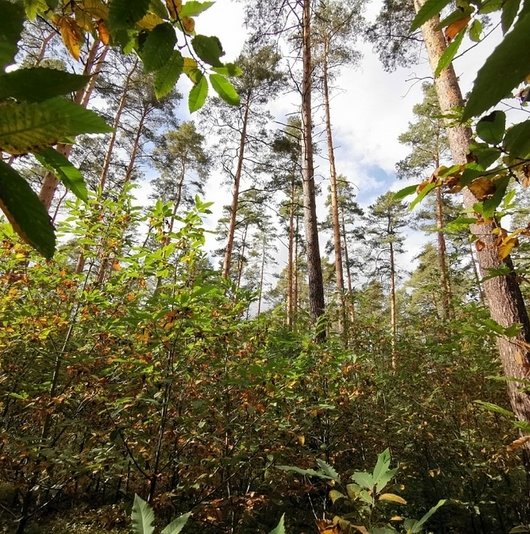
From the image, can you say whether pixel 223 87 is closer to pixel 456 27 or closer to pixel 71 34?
pixel 71 34

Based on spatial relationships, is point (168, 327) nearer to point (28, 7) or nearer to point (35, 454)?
point (35, 454)

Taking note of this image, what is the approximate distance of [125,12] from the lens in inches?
25.0

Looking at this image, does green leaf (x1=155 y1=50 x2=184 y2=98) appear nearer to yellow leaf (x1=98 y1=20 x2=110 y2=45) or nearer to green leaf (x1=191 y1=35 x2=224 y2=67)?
green leaf (x1=191 y1=35 x2=224 y2=67)

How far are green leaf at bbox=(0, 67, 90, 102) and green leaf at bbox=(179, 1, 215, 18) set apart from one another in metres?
0.64

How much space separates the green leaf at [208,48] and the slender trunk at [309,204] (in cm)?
450

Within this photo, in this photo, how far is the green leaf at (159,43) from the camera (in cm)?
84

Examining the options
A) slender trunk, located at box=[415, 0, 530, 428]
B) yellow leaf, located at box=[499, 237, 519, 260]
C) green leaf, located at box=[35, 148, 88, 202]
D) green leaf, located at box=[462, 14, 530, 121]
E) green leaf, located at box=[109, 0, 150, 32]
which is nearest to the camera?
green leaf, located at box=[462, 14, 530, 121]

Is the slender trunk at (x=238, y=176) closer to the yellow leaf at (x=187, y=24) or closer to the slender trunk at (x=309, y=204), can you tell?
the slender trunk at (x=309, y=204)

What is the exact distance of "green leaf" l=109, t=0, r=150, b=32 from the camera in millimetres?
630

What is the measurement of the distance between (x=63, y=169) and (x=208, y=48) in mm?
536

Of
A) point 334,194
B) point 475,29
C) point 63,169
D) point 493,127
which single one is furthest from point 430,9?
point 334,194

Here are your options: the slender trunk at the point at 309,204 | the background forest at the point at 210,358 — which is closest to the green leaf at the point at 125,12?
the background forest at the point at 210,358

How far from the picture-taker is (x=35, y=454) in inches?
93.7

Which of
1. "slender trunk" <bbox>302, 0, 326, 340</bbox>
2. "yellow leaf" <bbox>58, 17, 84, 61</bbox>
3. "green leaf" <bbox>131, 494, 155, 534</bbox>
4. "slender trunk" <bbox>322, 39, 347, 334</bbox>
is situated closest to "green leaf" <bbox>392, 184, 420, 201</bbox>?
"yellow leaf" <bbox>58, 17, 84, 61</bbox>
